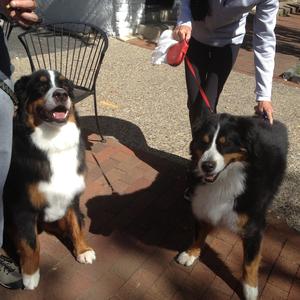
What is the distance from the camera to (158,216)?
3.26 metres

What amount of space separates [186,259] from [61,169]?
1083 millimetres

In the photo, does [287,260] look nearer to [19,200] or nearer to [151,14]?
[19,200]

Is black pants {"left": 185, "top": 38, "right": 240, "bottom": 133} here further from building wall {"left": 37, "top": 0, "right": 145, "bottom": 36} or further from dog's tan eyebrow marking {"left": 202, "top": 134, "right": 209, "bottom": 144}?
building wall {"left": 37, "top": 0, "right": 145, "bottom": 36}

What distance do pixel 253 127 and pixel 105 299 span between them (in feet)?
4.60

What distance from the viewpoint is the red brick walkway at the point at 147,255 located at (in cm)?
255

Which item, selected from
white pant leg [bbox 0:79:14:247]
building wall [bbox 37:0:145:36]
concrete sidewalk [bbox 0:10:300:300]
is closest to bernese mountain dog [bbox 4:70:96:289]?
white pant leg [bbox 0:79:14:247]

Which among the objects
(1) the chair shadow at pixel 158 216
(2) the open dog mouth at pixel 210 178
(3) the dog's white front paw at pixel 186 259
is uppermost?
(2) the open dog mouth at pixel 210 178

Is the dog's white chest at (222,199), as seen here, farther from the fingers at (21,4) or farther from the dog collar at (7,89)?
the fingers at (21,4)

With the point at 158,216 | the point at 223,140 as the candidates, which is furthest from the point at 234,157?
the point at 158,216

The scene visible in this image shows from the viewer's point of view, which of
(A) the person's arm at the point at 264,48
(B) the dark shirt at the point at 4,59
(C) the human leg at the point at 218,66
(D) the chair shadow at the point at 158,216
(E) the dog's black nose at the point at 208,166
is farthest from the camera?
(C) the human leg at the point at 218,66

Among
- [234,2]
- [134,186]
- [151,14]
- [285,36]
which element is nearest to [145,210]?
[134,186]

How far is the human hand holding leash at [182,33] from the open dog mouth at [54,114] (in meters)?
1.06

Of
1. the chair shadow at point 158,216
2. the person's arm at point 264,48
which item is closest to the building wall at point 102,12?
the chair shadow at point 158,216

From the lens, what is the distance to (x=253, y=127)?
93.0 inches
